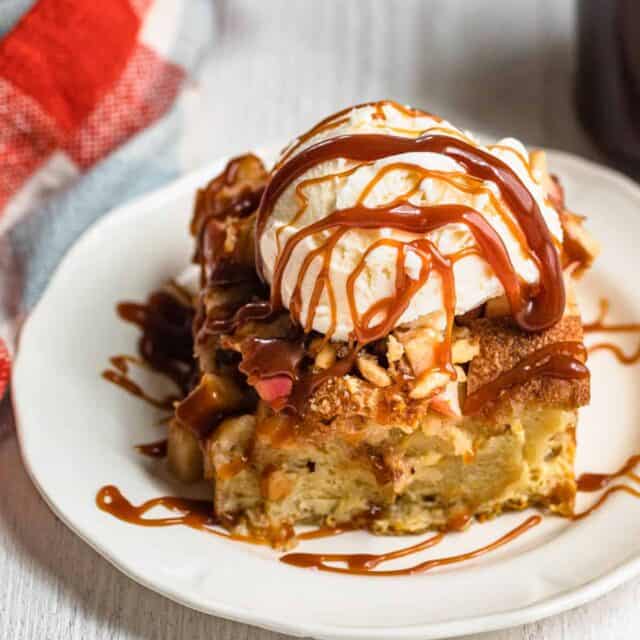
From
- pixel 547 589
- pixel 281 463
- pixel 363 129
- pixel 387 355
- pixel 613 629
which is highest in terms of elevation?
pixel 363 129

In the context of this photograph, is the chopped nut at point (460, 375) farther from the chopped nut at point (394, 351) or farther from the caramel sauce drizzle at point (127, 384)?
the caramel sauce drizzle at point (127, 384)

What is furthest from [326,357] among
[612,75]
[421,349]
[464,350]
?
[612,75]

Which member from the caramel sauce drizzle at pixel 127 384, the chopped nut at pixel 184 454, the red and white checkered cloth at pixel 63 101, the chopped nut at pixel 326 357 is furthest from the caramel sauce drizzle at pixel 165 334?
the chopped nut at pixel 326 357

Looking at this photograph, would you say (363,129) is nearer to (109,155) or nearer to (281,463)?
(281,463)

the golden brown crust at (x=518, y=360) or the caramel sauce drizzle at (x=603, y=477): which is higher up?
the golden brown crust at (x=518, y=360)

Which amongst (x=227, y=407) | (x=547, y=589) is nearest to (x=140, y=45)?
(x=227, y=407)
